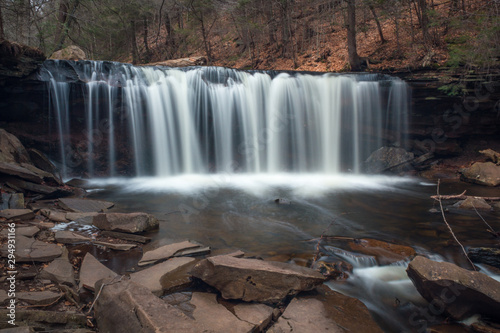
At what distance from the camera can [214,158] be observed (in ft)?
42.4

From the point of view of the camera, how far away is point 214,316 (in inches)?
121

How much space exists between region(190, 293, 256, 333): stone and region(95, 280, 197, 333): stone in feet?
0.89

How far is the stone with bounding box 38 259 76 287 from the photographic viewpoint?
353cm

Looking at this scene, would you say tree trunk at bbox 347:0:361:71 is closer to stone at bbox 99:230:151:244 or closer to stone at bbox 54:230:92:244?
stone at bbox 99:230:151:244

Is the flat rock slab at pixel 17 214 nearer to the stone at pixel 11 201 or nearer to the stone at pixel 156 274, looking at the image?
the stone at pixel 11 201

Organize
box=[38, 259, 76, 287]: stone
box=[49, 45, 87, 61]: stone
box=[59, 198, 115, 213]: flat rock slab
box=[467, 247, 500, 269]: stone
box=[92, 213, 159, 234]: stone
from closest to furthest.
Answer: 1. box=[38, 259, 76, 287]: stone
2. box=[467, 247, 500, 269]: stone
3. box=[92, 213, 159, 234]: stone
4. box=[59, 198, 115, 213]: flat rock slab
5. box=[49, 45, 87, 61]: stone

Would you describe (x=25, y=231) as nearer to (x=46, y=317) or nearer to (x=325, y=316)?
(x=46, y=317)

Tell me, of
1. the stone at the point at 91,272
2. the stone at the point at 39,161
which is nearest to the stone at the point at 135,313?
the stone at the point at 91,272

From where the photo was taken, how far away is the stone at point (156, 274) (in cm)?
355

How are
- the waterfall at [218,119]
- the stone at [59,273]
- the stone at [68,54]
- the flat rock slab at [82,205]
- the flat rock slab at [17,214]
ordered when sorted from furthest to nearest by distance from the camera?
the stone at [68,54] < the waterfall at [218,119] < the flat rock slab at [82,205] < the flat rock slab at [17,214] < the stone at [59,273]

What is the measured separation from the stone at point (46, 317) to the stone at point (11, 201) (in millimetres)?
4037

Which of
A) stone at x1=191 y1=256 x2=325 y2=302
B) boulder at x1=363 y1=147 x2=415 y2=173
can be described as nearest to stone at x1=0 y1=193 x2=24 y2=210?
stone at x1=191 y1=256 x2=325 y2=302

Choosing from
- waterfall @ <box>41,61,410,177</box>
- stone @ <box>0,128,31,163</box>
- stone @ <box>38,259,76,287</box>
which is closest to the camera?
stone @ <box>38,259,76,287</box>

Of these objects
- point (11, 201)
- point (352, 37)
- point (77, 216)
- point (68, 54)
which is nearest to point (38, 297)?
point (77, 216)
